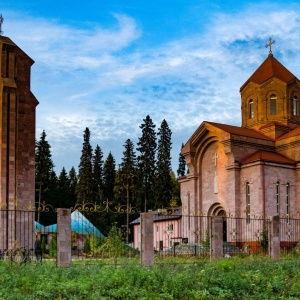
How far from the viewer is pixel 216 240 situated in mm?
17719

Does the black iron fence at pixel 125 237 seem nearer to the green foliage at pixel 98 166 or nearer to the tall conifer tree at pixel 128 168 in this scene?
the tall conifer tree at pixel 128 168

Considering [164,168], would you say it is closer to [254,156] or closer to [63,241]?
[254,156]

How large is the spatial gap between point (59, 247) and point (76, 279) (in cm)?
292

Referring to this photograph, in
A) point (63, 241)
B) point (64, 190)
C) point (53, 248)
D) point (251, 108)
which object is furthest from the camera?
point (64, 190)

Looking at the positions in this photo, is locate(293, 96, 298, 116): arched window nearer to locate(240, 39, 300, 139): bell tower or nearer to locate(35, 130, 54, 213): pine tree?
locate(240, 39, 300, 139): bell tower

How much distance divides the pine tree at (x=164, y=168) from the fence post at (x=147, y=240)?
129 feet

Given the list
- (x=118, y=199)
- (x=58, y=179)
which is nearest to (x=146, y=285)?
(x=118, y=199)

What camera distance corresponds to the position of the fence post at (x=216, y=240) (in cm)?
1764

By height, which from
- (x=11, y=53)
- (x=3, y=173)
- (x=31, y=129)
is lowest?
(x=3, y=173)

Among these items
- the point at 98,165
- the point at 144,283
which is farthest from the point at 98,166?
the point at 144,283

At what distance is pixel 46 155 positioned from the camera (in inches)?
2339

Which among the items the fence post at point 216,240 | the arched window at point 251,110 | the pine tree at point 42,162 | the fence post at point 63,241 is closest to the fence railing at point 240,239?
the fence post at point 216,240

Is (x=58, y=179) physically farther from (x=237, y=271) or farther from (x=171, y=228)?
(x=237, y=271)

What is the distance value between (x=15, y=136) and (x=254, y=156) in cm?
1587
